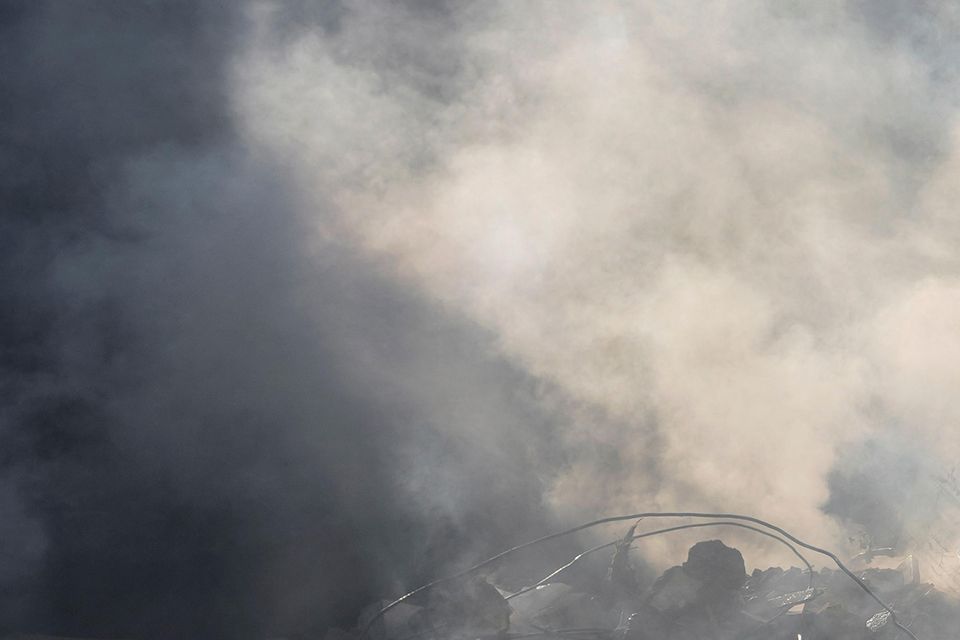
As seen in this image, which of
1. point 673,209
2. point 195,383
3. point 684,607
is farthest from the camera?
point 673,209

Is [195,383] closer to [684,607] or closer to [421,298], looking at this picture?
[421,298]

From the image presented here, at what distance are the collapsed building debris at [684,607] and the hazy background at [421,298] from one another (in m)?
0.70

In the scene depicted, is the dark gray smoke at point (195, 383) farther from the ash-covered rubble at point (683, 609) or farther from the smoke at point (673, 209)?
the ash-covered rubble at point (683, 609)

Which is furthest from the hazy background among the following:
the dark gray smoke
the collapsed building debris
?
the collapsed building debris

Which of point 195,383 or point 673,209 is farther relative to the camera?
point 673,209

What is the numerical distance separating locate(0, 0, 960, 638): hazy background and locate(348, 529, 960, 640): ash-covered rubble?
28.5 inches

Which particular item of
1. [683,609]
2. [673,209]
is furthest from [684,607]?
[673,209]

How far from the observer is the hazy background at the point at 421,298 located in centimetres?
873

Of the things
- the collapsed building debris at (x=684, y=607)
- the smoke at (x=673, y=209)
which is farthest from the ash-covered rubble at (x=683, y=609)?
the smoke at (x=673, y=209)

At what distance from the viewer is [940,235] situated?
1242 centimetres

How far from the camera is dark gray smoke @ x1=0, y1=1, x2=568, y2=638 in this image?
27.7 ft

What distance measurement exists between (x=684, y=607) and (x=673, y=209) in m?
5.78

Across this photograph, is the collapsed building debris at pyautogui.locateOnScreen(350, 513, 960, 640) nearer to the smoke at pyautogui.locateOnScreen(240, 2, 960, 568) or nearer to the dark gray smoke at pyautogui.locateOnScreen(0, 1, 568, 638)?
the dark gray smoke at pyautogui.locateOnScreen(0, 1, 568, 638)

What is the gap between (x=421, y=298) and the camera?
34.2ft
